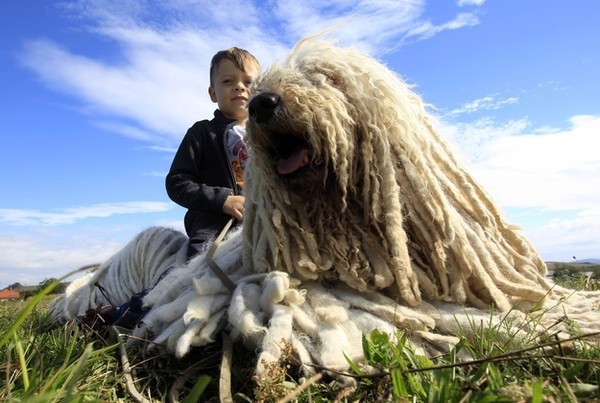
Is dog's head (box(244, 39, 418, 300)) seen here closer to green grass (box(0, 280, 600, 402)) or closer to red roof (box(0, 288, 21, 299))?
green grass (box(0, 280, 600, 402))

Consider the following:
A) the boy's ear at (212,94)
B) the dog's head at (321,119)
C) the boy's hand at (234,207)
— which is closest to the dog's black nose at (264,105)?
the dog's head at (321,119)

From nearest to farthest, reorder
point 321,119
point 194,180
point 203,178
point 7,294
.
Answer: point 321,119, point 7,294, point 194,180, point 203,178

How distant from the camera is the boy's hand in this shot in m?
3.33

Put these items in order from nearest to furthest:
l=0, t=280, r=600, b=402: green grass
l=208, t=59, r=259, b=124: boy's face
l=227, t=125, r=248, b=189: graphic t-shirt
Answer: l=0, t=280, r=600, b=402: green grass → l=227, t=125, r=248, b=189: graphic t-shirt → l=208, t=59, r=259, b=124: boy's face

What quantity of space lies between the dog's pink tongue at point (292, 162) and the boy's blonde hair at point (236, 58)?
74.0 inches

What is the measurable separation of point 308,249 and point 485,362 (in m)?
1.01

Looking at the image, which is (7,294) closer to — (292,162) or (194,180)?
(194,180)

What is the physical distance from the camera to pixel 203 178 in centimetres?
391

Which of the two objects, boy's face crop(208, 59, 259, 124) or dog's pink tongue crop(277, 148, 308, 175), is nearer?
dog's pink tongue crop(277, 148, 308, 175)

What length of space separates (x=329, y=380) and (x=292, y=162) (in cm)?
95

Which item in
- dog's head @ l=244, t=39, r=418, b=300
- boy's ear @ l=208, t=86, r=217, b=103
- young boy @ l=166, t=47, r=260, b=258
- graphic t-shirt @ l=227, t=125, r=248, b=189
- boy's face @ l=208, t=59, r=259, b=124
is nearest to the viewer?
dog's head @ l=244, t=39, r=418, b=300

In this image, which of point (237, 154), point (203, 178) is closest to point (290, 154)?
point (237, 154)

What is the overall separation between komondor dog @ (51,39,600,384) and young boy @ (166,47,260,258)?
975 mm

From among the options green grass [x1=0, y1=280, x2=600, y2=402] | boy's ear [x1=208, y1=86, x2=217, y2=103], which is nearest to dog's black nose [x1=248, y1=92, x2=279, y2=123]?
green grass [x1=0, y1=280, x2=600, y2=402]
